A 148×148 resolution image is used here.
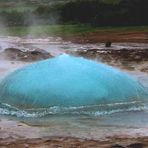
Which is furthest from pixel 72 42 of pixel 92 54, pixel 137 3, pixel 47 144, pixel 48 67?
pixel 47 144

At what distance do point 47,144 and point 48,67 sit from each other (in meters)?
Result: 3.96

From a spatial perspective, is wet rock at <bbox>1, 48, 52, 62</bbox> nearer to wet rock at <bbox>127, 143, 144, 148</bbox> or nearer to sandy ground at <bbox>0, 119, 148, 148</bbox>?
sandy ground at <bbox>0, 119, 148, 148</bbox>

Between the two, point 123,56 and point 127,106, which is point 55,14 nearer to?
point 123,56

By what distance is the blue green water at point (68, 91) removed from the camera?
1195 cm

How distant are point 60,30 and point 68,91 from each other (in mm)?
24323

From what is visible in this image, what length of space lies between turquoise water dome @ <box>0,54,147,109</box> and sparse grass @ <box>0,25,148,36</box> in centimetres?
2115

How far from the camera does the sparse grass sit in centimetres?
3478

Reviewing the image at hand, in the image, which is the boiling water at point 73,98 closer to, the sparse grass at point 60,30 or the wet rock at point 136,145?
the wet rock at point 136,145

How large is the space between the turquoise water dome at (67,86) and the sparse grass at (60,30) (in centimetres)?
2115

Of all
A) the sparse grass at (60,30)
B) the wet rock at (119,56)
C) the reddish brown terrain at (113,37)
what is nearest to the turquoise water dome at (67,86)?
the wet rock at (119,56)

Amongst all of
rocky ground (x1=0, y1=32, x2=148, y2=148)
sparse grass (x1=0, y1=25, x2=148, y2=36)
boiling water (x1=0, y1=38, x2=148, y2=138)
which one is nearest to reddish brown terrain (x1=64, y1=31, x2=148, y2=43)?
rocky ground (x1=0, y1=32, x2=148, y2=148)

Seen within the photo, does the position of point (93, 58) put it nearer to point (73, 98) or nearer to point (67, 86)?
point (67, 86)

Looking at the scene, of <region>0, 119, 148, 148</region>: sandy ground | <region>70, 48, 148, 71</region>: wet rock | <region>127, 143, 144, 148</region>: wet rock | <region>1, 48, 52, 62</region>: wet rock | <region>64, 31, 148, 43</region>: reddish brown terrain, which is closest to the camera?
<region>127, 143, 144, 148</region>: wet rock

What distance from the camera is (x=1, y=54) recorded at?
941 inches
